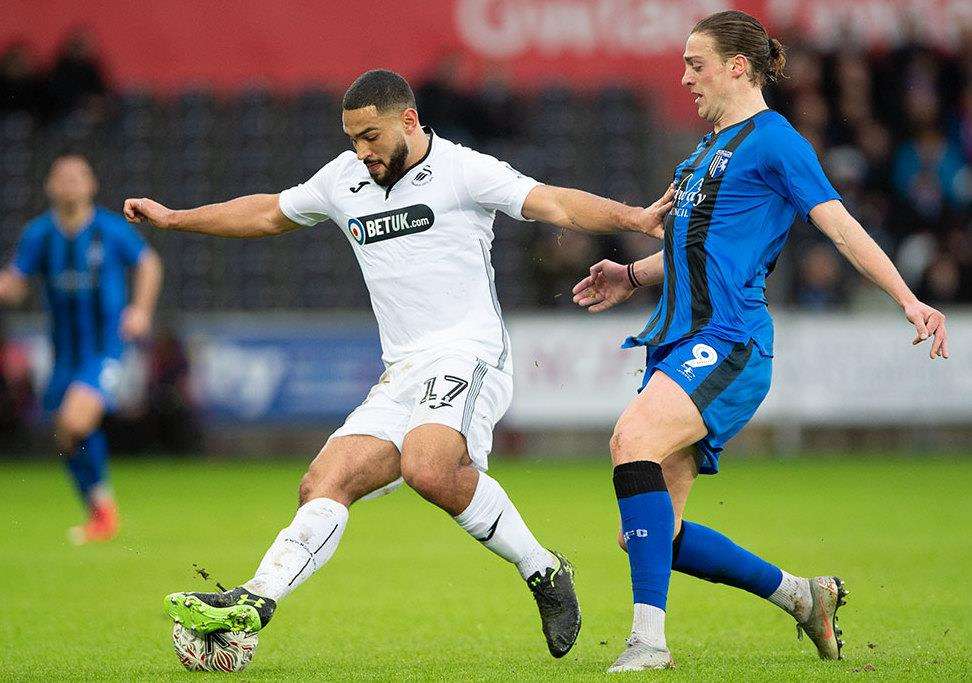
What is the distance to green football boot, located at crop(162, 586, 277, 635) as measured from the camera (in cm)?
509

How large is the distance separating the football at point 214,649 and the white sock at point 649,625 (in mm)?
1328

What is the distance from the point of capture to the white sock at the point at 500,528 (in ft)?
18.6

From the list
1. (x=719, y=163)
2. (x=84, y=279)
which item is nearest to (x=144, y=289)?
(x=84, y=279)

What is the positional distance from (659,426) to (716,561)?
0.70 m

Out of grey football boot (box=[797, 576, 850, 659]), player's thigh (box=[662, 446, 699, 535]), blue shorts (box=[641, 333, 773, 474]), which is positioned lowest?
grey football boot (box=[797, 576, 850, 659])

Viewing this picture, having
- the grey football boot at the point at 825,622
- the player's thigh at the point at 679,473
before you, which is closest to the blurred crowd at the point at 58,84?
the player's thigh at the point at 679,473

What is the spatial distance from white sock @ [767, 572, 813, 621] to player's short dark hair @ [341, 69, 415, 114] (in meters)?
2.32

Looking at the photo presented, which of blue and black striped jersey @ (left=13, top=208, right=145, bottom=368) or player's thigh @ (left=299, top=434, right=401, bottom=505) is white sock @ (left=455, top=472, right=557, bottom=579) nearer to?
player's thigh @ (left=299, top=434, right=401, bottom=505)

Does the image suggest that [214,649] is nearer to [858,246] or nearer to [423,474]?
[423,474]

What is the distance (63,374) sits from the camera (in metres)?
11.0

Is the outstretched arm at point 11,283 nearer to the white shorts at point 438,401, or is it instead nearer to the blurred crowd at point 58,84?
the white shorts at point 438,401

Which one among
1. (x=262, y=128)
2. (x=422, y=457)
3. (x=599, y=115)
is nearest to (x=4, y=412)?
(x=262, y=128)

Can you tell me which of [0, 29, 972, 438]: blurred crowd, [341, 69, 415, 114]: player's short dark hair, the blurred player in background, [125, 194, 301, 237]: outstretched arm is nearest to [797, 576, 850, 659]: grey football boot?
[341, 69, 415, 114]: player's short dark hair

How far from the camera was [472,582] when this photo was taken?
8.01m
